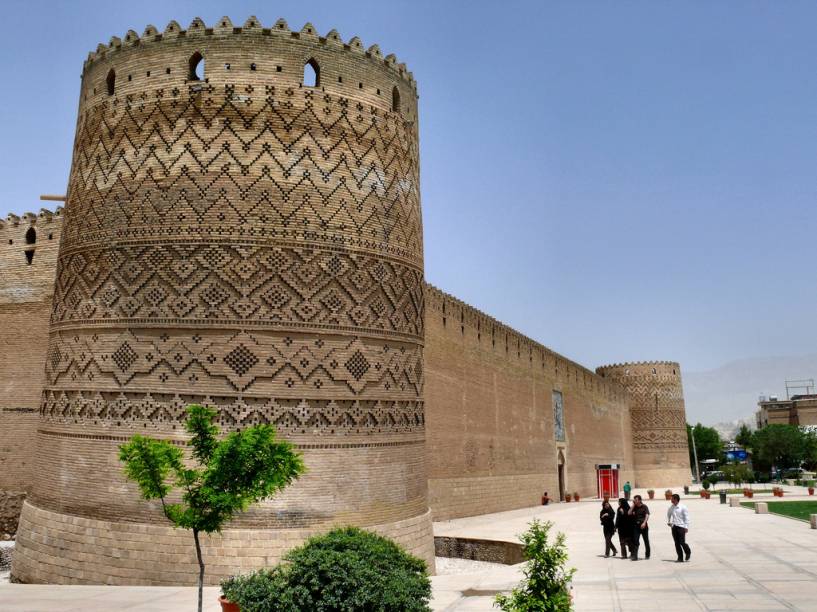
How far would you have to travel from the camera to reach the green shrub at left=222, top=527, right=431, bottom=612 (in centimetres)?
591

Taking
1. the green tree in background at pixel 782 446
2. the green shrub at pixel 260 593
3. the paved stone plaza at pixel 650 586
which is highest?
the green tree in background at pixel 782 446

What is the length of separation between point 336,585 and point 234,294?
14.6ft

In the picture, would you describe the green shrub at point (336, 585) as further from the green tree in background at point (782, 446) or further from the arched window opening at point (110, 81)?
the green tree in background at point (782, 446)

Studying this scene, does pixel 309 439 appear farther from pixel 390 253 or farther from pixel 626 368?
pixel 626 368

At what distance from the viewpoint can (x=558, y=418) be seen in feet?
90.4

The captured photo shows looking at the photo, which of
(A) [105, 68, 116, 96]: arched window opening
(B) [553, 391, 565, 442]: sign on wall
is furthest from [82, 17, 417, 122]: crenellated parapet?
(B) [553, 391, 565, 442]: sign on wall

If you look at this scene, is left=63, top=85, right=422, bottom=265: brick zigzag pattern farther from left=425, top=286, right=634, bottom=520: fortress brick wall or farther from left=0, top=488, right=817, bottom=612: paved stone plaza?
left=425, top=286, right=634, bottom=520: fortress brick wall

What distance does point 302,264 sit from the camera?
965 cm

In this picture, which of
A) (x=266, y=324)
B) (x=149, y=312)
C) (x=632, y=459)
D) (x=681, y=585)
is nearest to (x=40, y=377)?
(x=149, y=312)

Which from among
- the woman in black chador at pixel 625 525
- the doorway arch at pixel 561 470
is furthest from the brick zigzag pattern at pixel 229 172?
the doorway arch at pixel 561 470

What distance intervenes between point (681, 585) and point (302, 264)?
233 inches

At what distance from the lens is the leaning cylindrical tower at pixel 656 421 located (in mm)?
39656

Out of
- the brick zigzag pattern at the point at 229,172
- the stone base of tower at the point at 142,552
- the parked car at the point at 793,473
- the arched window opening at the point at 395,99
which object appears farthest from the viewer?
the parked car at the point at 793,473

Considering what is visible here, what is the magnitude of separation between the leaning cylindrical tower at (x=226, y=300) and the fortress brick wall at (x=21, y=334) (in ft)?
15.0
